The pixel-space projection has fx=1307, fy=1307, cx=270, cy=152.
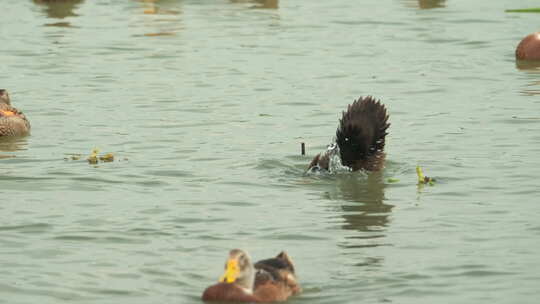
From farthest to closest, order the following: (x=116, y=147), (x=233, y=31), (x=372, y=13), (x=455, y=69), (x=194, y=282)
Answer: (x=372, y=13) → (x=233, y=31) → (x=455, y=69) → (x=116, y=147) → (x=194, y=282)

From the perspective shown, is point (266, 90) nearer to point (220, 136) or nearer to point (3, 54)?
point (220, 136)

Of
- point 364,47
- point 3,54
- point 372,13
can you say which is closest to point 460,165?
point 364,47

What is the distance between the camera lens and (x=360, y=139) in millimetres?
15133

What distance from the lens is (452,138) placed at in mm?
17531

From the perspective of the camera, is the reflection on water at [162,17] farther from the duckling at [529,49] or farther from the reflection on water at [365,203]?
the reflection on water at [365,203]

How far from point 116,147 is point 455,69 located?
8.06m

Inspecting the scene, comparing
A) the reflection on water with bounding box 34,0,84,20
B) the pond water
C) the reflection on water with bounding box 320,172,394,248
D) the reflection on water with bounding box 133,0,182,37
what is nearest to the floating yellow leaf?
the pond water

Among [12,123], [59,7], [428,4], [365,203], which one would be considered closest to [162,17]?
[59,7]

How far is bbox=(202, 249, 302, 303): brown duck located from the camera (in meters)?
9.84

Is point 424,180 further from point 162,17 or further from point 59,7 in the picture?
point 59,7

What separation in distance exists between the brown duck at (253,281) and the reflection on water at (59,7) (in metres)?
20.5

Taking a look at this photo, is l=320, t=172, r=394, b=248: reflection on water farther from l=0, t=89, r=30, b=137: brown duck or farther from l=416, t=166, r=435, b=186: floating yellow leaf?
l=0, t=89, r=30, b=137: brown duck

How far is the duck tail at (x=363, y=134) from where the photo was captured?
49.2ft

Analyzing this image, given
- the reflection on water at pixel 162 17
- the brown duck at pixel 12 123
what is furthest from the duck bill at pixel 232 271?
the reflection on water at pixel 162 17
